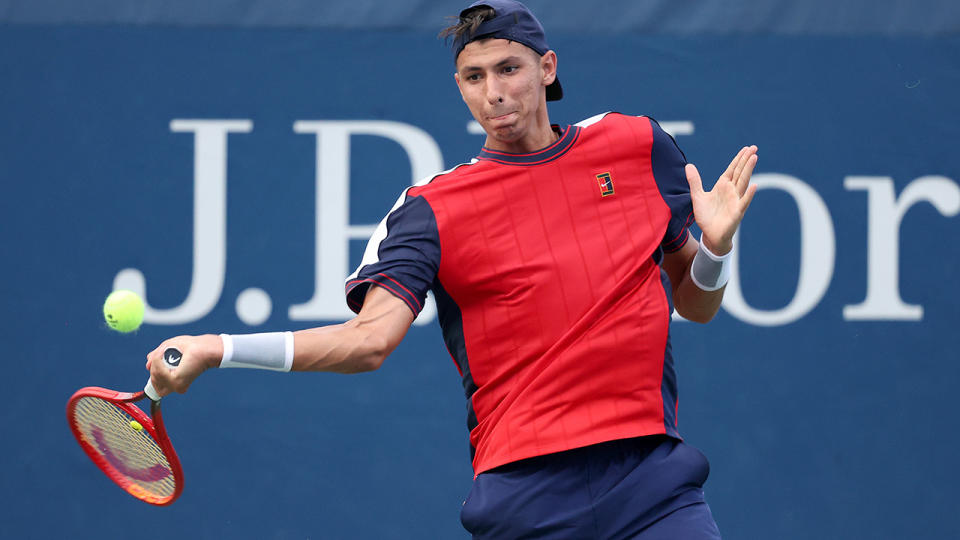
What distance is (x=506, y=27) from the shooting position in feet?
7.38

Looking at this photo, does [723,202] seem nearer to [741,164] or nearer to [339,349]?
[741,164]

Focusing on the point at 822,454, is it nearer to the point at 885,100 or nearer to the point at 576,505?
the point at 885,100

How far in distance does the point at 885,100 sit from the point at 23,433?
3.34 metres

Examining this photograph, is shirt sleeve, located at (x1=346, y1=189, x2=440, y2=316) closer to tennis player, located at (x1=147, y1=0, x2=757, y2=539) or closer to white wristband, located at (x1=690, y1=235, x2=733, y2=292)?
tennis player, located at (x1=147, y1=0, x2=757, y2=539)

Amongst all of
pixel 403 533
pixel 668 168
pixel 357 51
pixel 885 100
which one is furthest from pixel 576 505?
pixel 885 100

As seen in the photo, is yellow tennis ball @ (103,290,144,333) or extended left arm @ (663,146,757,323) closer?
extended left arm @ (663,146,757,323)

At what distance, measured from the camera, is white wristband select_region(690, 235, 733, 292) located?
2383 mm

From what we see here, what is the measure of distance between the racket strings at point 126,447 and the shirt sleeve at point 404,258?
0.60 meters

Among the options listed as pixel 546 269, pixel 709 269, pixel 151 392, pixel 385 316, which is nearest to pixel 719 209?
pixel 709 269

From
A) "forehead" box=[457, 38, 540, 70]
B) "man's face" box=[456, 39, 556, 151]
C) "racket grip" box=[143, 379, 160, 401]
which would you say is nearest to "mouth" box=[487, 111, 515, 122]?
"man's face" box=[456, 39, 556, 151]

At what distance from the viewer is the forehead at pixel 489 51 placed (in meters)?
2.25

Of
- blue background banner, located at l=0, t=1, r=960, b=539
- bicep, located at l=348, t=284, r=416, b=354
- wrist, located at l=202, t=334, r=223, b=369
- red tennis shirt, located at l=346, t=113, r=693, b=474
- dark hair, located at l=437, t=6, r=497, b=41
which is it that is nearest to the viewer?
wrist, located at l=202, t=334, r=223, b=369

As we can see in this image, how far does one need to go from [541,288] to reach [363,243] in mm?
1840

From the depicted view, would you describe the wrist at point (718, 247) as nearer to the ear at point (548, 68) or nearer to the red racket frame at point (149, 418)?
the ear at point (548, 68)
